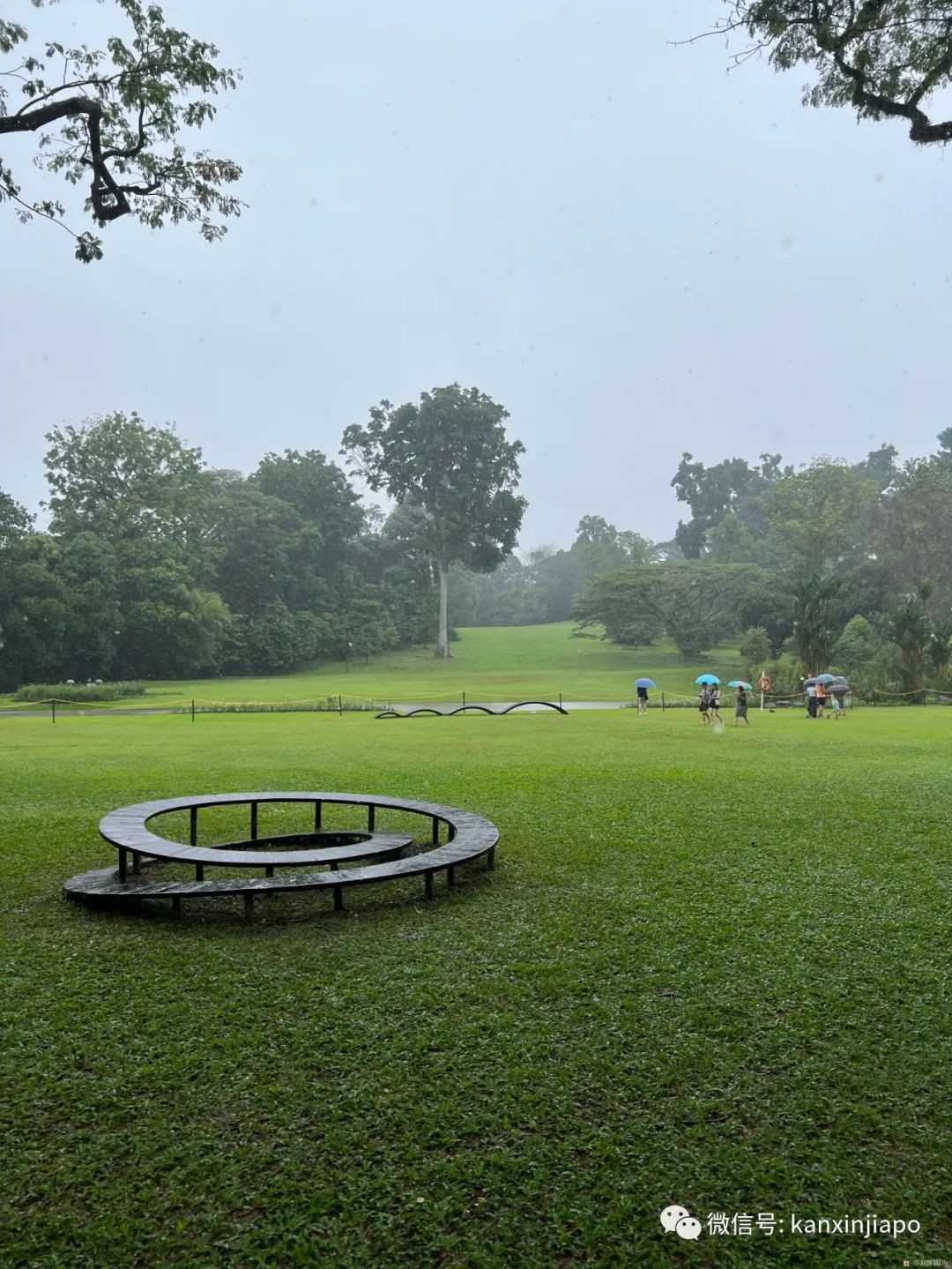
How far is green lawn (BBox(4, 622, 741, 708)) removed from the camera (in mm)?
31891

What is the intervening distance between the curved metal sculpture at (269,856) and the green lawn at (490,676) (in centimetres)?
2220

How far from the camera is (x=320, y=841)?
20.5 feet

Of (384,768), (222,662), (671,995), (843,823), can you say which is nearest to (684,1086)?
(671,995)

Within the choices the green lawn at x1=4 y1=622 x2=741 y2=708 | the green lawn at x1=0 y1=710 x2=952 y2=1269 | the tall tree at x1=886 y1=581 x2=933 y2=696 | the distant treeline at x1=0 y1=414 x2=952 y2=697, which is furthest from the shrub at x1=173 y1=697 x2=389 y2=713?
the green lawn at x1=0 y1=710 x2=952 y2=1269

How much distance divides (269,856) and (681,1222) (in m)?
2.94

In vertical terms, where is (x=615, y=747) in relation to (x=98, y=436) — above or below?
below

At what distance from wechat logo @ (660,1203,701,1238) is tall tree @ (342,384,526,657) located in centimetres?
4479

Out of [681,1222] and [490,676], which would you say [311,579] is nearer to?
[490,676]

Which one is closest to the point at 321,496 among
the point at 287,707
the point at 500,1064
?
the point at 287,707

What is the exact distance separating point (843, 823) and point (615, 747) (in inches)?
227

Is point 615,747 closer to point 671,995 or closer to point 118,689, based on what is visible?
point 671,995

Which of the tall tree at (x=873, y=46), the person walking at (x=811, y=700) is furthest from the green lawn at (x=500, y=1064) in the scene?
the person walking at (x=811, y=700)

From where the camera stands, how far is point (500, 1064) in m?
2.90

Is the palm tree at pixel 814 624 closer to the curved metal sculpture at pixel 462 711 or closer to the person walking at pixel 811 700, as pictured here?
the person walking at pixel 811 700
